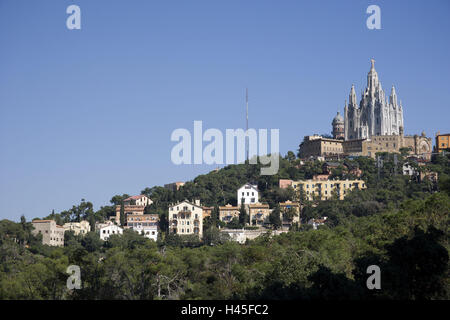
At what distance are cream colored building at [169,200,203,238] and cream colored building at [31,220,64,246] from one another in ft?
43.4

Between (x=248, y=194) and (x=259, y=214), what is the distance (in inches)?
222

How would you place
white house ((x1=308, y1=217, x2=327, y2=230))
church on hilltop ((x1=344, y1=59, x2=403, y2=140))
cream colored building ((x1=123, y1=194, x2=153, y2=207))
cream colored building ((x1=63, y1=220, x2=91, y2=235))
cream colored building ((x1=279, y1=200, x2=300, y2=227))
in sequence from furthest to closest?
church on hilltop ((x1=344, y1=59, x2=403, y2=140)) → cream colored building ((x1=123, y1=194, x2=153, y2=207)) → cream colored building ((x1=279, y1=200, x2=300, y2=227)) → cream colored building ((x1=63, y1=220, x2=91, y2=235)) → white house ((x1=308, y1=217, x2=327, y2=230))

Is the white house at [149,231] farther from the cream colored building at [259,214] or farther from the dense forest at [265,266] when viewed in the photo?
the cream colored building at [259,214]

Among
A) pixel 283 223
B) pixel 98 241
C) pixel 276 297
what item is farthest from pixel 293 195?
pixel 276 297

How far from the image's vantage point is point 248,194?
98.2 metres

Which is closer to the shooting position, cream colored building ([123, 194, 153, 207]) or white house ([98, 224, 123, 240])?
white house ([98, 224, 123, 240])

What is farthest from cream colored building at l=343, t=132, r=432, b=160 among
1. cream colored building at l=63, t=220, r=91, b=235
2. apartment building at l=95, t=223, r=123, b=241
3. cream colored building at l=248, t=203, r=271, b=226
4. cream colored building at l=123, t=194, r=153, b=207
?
apartment building at l=95, t=223, r=123, b=241

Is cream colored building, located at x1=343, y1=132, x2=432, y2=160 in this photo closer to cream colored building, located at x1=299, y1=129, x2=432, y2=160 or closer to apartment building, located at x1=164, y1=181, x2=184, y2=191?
cream colored building, located at x1=299, y1=129, x2=432, y2=160

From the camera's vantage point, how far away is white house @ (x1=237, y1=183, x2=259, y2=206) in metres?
97.8

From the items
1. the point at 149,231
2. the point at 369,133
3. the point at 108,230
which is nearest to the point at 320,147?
the point at 369,133

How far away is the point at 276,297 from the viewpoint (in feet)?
113

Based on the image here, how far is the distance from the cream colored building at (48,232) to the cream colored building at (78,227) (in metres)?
3.29

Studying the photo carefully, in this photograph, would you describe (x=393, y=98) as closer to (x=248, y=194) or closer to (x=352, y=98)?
(x=352, y=98)
